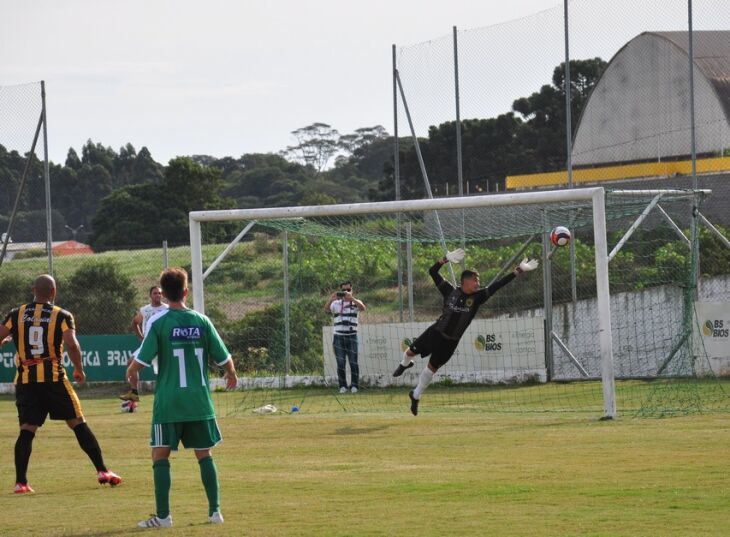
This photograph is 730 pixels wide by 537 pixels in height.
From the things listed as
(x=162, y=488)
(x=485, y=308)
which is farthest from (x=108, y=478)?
(x=485, y=308)

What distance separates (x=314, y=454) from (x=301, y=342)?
12643mm

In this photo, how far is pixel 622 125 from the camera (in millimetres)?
28203

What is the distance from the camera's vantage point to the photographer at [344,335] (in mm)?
23109

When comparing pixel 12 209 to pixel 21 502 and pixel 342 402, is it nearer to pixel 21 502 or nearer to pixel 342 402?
pixel 342 402

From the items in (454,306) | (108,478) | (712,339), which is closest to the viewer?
(108,478)

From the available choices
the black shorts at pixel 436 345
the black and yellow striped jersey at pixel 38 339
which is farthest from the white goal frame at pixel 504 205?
the black and yellow striped jersey at pixel 38 339

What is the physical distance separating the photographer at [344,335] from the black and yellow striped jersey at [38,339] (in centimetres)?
1127

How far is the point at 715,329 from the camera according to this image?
22203 mm

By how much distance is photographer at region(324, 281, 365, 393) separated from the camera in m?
23.1

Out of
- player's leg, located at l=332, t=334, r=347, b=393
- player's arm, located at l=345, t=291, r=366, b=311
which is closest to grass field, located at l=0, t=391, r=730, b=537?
player's arm, located at l=345, t=291, r=366, b=311

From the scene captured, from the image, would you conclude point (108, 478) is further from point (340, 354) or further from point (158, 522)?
point (340, 354)

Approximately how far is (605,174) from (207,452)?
815 inches

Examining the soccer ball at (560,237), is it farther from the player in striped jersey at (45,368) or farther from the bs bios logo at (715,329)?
the bs bios logo at (715,329)

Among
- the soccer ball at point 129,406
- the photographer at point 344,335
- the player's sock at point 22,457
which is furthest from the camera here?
the photographer at point 344,335
